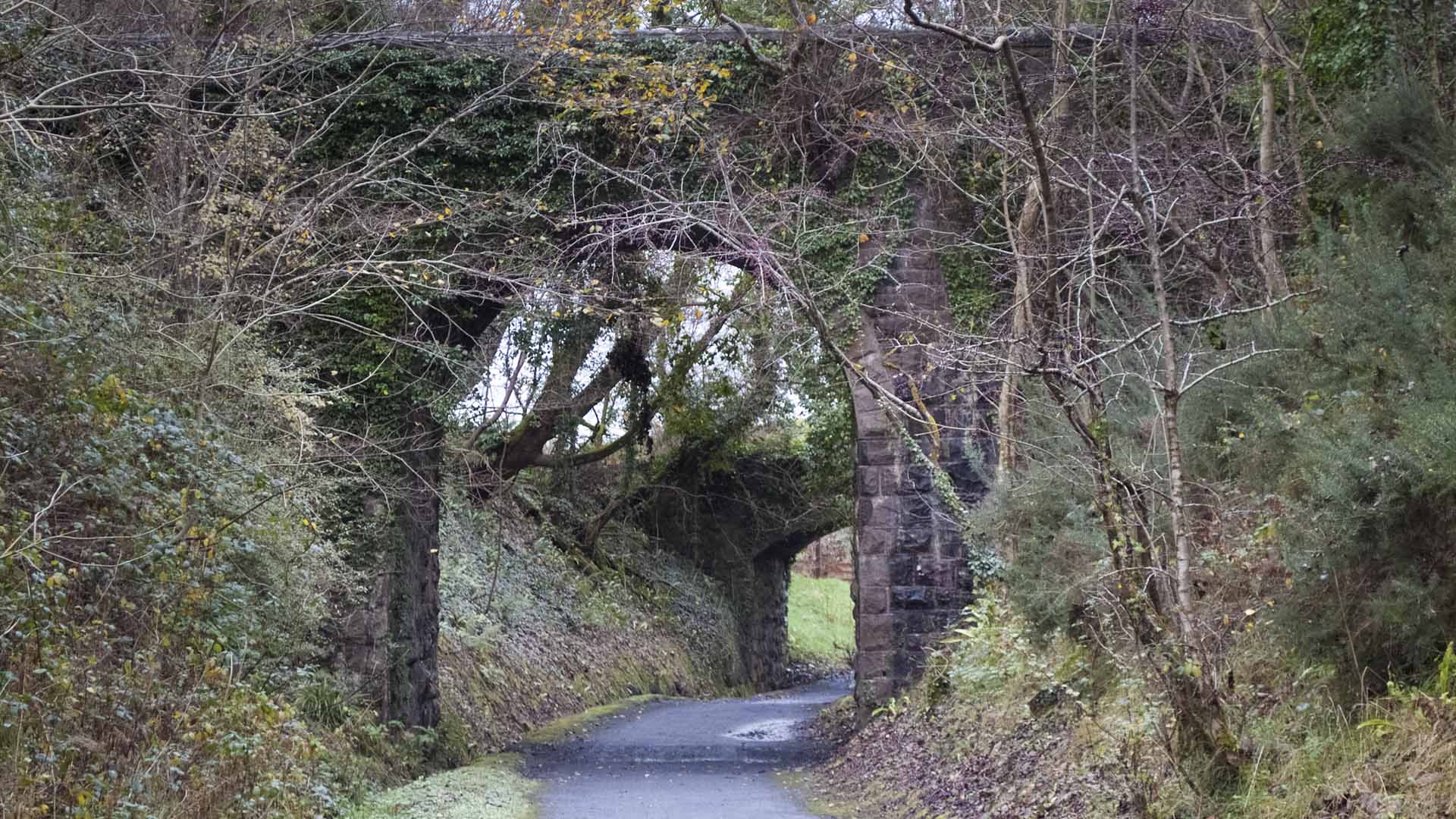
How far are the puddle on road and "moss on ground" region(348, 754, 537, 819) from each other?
119 inches

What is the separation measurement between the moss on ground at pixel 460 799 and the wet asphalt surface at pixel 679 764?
7.1 inches

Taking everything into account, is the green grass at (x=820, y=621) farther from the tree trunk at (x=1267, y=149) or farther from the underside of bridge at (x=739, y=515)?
the tree trunk at (x=1267, y=149)

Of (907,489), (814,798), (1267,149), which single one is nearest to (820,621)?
(907,489)

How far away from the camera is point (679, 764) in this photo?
10062 millimetres

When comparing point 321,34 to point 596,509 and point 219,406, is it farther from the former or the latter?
point 596,509

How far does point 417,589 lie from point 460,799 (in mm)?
3062

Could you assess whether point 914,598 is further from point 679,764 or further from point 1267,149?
point 1267,149

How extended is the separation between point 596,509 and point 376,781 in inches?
382

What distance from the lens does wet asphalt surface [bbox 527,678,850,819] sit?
25.0 feet

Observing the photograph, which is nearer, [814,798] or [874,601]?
[814,798]

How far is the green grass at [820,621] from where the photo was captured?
25391mm

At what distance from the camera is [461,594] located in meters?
14.0

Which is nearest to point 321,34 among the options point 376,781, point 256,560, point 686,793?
point 256,560

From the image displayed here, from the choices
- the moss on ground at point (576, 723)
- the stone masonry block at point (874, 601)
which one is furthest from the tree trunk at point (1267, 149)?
the moss on ground at point (576, 723)
